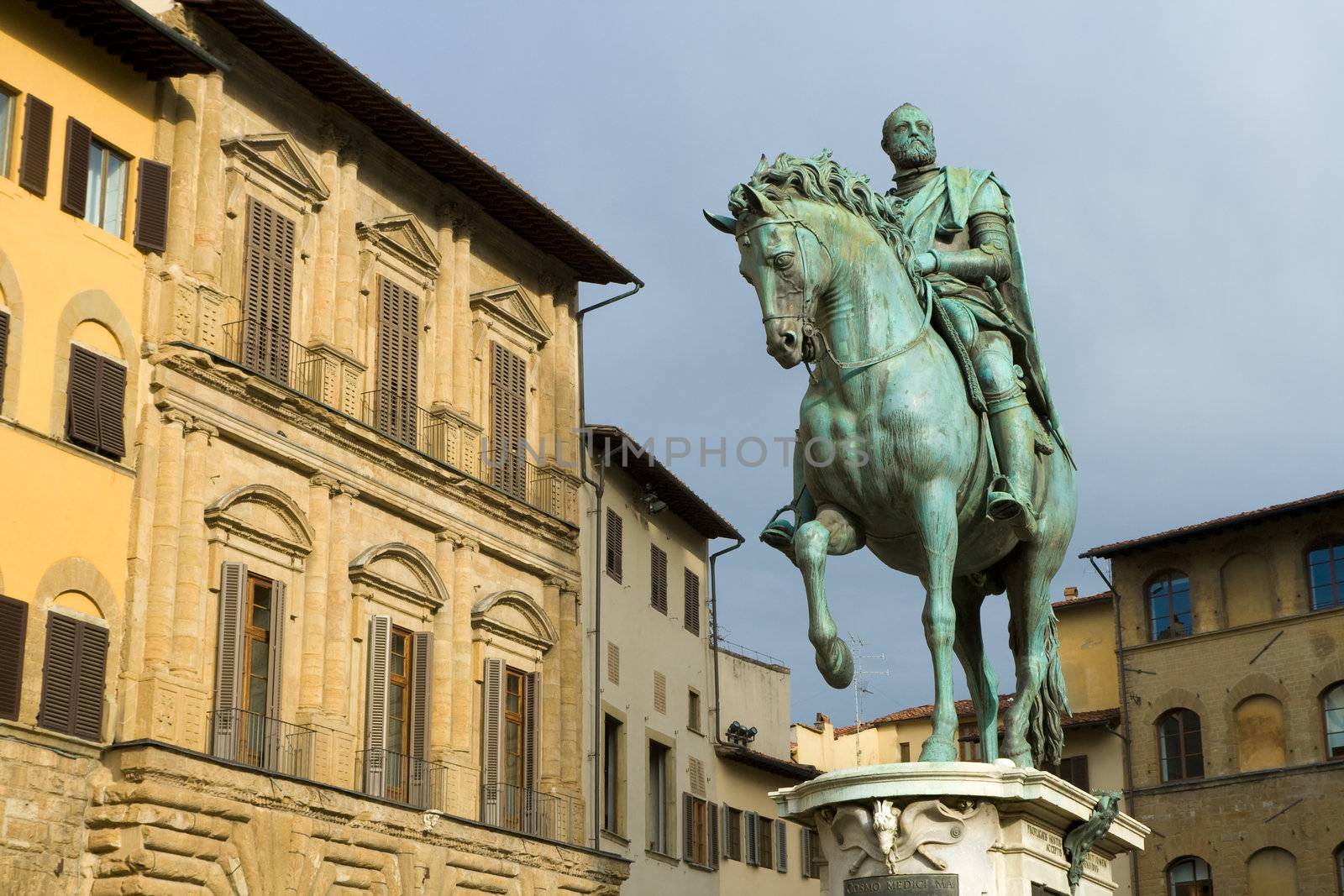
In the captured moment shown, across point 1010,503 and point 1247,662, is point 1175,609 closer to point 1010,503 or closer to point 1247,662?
point 1247,662

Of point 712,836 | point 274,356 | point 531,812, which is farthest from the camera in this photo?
point 712,836

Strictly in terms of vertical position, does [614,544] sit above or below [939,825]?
above

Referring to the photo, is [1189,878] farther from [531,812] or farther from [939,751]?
[939,751]

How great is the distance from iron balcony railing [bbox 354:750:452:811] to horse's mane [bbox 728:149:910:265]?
1802 cm

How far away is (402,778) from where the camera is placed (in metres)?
26.3

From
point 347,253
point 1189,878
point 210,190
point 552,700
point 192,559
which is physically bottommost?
point 1189,878

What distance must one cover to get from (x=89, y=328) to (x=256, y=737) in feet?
17.7

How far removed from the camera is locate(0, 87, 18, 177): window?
2122cm

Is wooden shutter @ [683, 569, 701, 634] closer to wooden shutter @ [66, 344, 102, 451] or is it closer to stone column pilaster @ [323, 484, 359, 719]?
stone column pilaster @ [323, 484, 359, 719]

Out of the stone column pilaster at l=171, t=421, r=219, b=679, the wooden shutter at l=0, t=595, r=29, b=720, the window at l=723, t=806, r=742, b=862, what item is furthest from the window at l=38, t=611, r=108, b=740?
the window at l=723, t=806, r=742, b=862

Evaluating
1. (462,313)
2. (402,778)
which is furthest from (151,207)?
(402,778)

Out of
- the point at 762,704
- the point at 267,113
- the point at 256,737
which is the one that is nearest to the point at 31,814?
the point at 256,737

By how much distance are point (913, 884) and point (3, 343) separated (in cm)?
1561

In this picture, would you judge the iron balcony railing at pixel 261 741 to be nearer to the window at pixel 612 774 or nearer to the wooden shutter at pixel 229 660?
the wooden shutter at pixel 229 660
